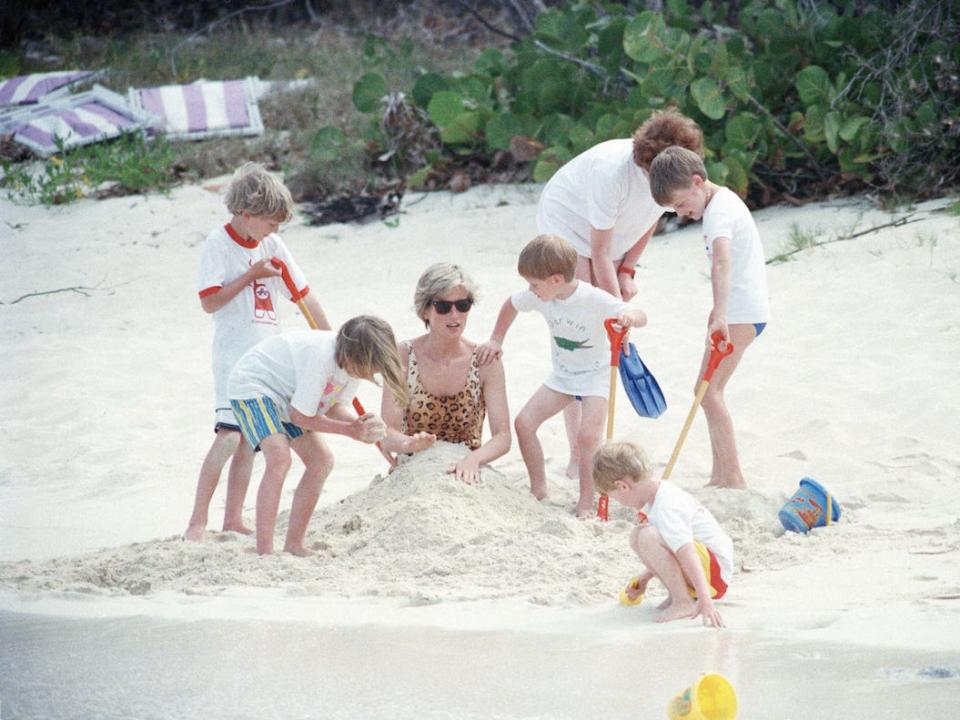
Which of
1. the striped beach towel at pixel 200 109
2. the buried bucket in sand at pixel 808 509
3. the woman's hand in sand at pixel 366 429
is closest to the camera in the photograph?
the woman's hand in sand at pixel 366 429

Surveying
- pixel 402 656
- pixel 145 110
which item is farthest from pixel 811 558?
pixel 145 110

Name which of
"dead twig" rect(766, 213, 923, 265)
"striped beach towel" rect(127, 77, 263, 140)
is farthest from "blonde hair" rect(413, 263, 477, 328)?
"striped beach towel" rect(127, 77, 263, 140)

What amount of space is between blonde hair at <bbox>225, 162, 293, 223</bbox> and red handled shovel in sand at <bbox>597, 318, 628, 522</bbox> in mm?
1224

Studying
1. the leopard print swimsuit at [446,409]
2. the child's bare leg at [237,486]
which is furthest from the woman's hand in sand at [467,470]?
the child's bare leg at [237,486]

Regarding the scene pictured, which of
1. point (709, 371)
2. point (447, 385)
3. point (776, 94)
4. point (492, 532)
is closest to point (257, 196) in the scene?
point (447, 385)

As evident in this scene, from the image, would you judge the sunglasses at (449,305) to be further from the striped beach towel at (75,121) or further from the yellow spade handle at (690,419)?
the striped beach towel at (75,121)

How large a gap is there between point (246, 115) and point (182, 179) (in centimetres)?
98

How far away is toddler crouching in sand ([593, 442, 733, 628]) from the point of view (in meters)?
3.65

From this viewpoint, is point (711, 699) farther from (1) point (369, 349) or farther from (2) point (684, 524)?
(1) point (369, 349)

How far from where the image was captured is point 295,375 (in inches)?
176

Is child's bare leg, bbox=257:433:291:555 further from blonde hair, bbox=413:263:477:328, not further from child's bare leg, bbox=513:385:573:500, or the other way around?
child's bare leg, bbox=513:385:573:500

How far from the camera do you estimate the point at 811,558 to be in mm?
4227

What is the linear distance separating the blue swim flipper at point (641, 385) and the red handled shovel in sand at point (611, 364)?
0.35ft

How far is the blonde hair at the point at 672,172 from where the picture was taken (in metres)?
4.68
